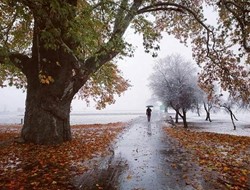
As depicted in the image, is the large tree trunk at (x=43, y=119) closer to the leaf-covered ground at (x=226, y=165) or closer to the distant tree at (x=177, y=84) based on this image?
the leaf-covered ground at (x=226, y=165)

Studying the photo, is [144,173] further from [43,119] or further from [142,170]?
[43,119]

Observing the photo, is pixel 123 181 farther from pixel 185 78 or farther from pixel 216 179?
pixel 185 78

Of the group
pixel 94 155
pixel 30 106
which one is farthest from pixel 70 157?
pixel 30 106

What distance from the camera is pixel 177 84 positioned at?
40.8 metres

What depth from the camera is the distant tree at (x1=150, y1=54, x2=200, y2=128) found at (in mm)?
38188

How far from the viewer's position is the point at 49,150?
37.6ft

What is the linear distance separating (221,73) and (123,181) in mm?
12257

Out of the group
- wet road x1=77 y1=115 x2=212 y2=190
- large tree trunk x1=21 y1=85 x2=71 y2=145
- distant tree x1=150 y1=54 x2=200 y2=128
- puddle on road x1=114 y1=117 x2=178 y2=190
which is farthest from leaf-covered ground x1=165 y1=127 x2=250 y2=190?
distant tree x1=150 y1=54 x2=200 y2=128

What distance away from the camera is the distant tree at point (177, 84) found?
38188mm

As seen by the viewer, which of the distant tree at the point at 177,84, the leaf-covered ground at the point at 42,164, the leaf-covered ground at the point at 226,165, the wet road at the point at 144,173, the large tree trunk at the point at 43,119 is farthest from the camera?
the distant tree at the point at 177,84

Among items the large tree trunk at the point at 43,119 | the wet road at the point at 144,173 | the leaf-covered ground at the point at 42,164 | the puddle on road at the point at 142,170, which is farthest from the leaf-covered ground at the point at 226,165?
the large tree trunk at the point at 43,119

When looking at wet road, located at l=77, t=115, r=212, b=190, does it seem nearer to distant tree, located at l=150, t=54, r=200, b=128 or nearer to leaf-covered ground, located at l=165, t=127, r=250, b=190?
leaf-covered ground, located at l=165, t=127, r=250, b=190

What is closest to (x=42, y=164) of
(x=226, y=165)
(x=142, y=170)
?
(x=142, y=170)

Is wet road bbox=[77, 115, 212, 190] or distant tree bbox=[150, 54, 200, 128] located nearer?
wet road bbox=[77, 115, 212, 190]
